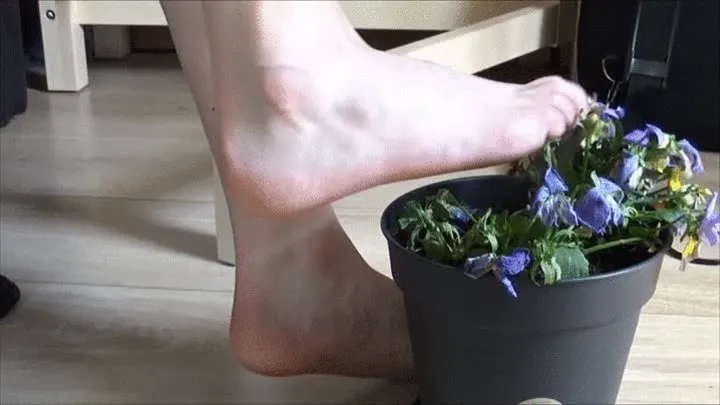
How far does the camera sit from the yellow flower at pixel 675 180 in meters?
0.68

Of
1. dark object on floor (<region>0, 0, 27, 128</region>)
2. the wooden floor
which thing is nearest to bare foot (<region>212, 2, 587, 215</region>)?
the wooden floor

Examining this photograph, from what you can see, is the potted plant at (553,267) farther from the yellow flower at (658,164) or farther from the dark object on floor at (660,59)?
the dark object on floor at (660,59)

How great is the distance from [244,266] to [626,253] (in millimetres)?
286

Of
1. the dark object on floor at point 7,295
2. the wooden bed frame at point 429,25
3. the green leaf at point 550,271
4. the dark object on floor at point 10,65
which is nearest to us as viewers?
the green leaf at point 550,271

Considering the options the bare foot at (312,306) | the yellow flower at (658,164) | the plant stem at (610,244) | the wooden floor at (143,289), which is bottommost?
the wooden floor at (143,289)

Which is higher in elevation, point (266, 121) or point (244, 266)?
point (266, 121)

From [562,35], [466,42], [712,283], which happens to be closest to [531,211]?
[712,283]

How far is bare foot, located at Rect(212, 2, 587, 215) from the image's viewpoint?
25.1 inches

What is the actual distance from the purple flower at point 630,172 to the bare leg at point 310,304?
0.22 meters

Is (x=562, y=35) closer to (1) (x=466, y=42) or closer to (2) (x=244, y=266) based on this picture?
(1) (x=466, y=42)

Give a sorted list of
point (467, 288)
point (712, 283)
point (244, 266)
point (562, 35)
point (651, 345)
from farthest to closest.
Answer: point (562, 35), point (712, 283), point (651, 345), point (244, 266), point (467, 288)

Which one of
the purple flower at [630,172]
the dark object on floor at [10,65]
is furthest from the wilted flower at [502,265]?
the dark object on floor at [10,65]

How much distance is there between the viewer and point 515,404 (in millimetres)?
669

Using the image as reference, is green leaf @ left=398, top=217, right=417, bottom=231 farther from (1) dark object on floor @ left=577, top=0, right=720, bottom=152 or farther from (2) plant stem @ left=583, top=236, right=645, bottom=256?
(1) dark object on floor @ left=577, top=0, right=720, bottom=152
